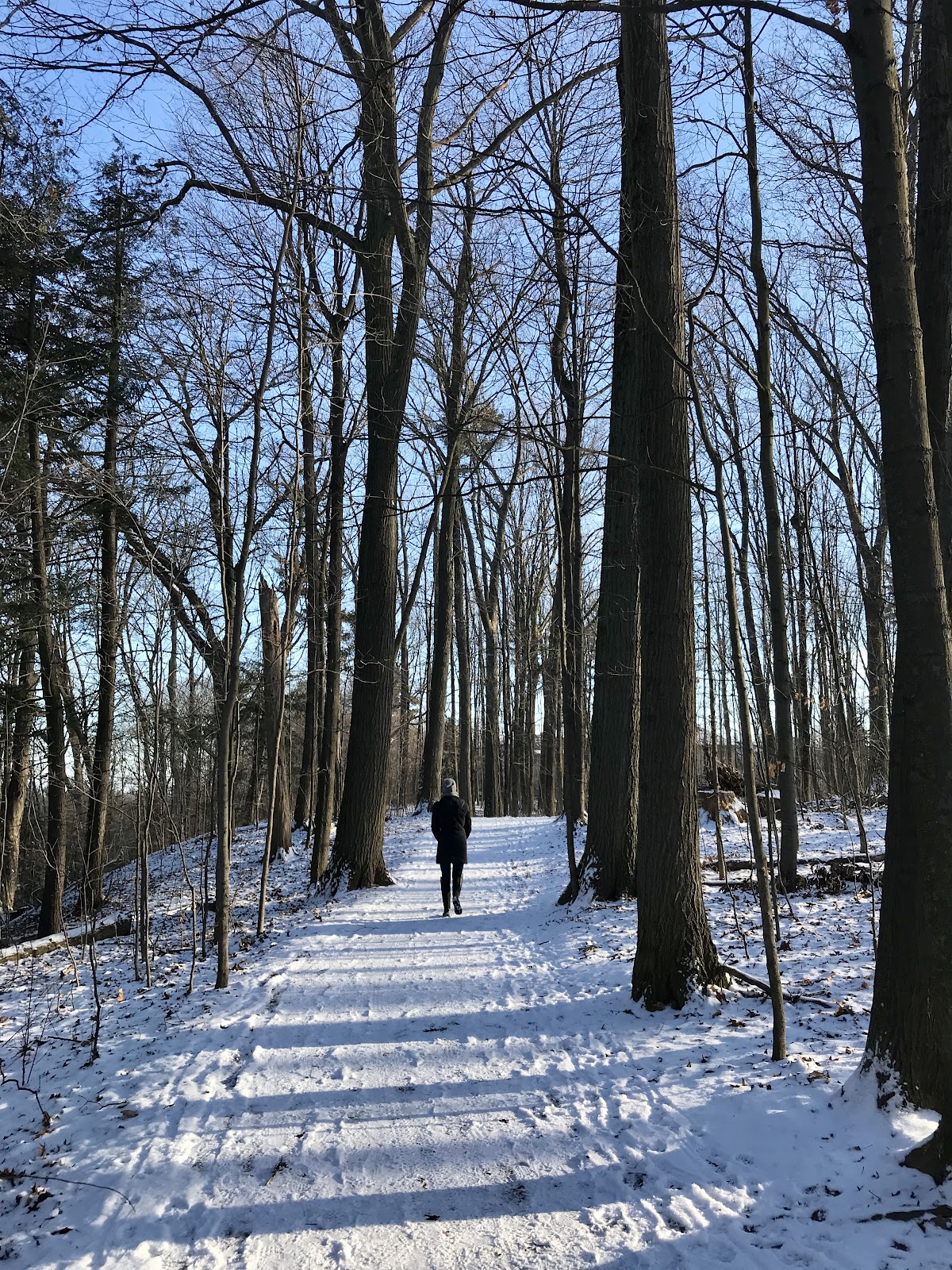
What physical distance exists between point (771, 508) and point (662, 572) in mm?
4115

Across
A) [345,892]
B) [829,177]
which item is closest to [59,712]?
[345,892]

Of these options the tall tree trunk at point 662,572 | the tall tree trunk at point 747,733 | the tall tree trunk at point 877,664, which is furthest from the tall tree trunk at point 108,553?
the tall tree trunk at point 877,664

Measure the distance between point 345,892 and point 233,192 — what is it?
29.2 feet

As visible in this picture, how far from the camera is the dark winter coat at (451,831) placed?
9281 mm

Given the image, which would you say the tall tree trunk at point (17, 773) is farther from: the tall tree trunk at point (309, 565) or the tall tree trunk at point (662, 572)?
the tall tree trunk at point (662, 572)

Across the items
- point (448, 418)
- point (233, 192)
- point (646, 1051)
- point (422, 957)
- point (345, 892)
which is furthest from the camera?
point (448, 418)

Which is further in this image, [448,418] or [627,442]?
[448,418]

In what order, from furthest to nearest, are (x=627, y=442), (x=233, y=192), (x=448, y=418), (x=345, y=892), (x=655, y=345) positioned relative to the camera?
(x=448, y=418)
(x=345, y=892)
(x=627, y=442)
(x=233, y=192)
(x=655, y=345)

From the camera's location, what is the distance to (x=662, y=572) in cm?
601

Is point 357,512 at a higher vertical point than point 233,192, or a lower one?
lower

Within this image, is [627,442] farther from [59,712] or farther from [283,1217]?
[59,712]

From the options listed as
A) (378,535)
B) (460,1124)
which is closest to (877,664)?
(378,535)

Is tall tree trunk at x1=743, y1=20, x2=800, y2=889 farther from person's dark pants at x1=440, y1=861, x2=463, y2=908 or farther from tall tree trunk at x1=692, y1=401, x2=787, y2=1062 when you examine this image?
person's dark pants at x1=440, y1=861, x2=463, y2=908

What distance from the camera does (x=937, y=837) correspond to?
355 centimetres
